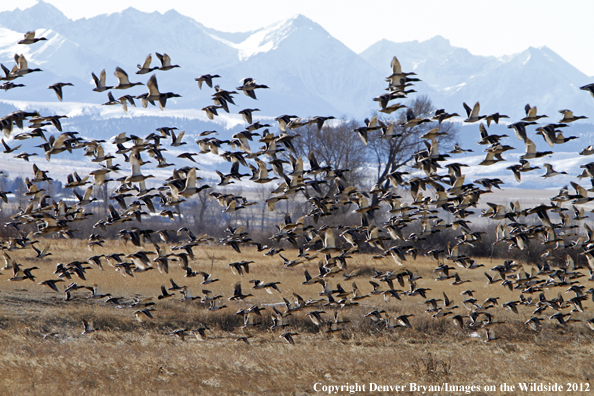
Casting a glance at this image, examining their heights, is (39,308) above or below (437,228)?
below

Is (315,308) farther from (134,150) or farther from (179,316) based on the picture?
(134,150)

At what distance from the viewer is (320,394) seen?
17.0 meters

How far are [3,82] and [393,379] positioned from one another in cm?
1463

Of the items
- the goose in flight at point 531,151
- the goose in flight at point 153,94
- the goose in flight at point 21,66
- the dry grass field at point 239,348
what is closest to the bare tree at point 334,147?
the dry grass field at point 239,348

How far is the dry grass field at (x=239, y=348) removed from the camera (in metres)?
17.4

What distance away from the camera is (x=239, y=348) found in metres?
21.9

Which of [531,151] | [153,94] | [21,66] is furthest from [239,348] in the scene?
[531,151]

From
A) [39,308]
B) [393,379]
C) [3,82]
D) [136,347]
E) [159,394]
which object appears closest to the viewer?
[3,82]

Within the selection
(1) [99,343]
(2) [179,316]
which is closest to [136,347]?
(1) [99,343]

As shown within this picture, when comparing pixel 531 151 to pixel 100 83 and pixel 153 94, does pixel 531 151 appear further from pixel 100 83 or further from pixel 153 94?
pixel 100 83

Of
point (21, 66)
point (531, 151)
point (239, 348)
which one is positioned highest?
point (21, 66)

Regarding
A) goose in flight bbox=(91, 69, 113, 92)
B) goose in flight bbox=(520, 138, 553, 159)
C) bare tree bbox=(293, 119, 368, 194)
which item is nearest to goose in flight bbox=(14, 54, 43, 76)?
goose in flight bbox=(91, 69, 113, 92)

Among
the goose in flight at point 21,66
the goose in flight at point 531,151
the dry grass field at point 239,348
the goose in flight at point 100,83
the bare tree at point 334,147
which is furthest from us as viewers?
the bare tree at point 334,147

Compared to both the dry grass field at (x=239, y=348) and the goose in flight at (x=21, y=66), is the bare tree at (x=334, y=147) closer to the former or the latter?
the dry grass field at (x=239, y=348)
